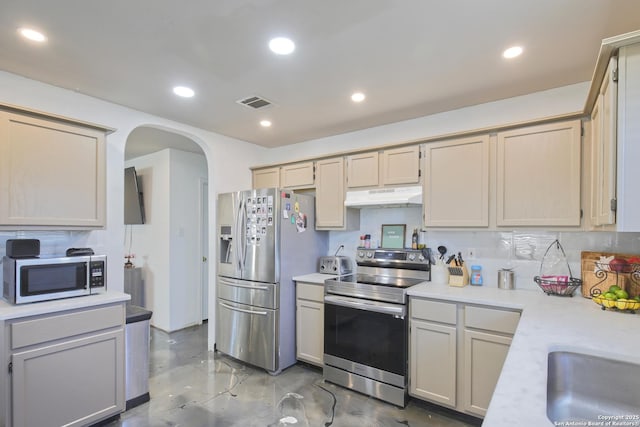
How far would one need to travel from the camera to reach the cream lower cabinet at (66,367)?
6.15ft

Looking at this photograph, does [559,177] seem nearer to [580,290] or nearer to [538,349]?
[580,290]

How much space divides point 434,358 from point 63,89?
3.57m

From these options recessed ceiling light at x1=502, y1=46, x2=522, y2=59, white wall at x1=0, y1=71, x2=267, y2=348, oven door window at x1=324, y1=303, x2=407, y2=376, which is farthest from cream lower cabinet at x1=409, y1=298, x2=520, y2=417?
white wall at x1=0, y1=71, x2=267, y2=348

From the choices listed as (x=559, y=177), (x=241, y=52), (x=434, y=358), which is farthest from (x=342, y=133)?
(x=434, y=358)

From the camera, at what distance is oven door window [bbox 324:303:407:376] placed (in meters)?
2.52

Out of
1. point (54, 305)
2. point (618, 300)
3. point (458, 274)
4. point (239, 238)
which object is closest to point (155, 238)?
point (239, 238)

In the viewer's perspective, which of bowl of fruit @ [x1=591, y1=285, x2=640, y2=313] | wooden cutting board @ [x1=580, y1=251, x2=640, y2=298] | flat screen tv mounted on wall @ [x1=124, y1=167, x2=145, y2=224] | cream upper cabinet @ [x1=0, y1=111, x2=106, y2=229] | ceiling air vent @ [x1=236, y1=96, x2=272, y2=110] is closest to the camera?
bowl of fruit @ [x1=591, y1=285, x2=640, y2=313]

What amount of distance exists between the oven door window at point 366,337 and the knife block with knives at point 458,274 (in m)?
0.59

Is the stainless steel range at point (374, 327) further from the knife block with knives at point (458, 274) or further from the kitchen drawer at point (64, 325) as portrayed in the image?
the kitchen drawer at point (64, 325)

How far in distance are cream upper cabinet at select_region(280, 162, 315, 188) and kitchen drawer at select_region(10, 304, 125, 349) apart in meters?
2.06

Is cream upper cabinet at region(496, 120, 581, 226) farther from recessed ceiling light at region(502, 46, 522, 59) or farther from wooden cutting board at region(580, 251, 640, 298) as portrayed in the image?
recessed ceiling light at region(502, 46, 522, 59)

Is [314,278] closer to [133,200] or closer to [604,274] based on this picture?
[604,274]

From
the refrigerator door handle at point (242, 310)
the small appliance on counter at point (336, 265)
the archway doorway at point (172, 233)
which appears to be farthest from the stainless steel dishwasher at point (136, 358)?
the archway doorway at point (172, 233)

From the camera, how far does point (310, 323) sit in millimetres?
3172
